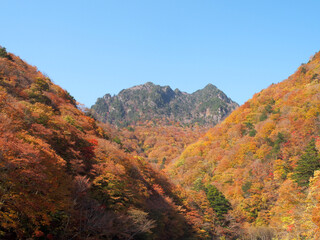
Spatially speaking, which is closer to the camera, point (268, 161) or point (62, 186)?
point (62, 186)

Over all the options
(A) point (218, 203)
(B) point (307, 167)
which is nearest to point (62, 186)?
(B) point (307, 167)

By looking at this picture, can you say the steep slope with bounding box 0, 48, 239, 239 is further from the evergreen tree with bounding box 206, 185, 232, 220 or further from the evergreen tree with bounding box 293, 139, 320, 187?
the evergreen tree with bounding box 293, 139, 320, 187

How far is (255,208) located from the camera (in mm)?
53781

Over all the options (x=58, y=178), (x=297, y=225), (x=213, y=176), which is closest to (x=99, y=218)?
(x=58, y=178)

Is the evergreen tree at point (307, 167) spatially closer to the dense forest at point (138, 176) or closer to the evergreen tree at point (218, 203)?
the dense forest at point (138, 176)

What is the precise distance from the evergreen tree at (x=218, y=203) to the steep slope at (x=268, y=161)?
218 cm

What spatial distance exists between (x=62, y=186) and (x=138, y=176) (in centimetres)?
1846

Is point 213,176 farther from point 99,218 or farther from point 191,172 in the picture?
point 99,218

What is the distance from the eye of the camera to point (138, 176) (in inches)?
1382

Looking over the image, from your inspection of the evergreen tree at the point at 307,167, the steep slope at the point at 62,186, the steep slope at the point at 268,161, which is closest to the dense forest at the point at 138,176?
the steep slope at the point at 62,186

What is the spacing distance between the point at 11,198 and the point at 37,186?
1.50 meters

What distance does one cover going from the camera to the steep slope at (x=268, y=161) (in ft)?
138

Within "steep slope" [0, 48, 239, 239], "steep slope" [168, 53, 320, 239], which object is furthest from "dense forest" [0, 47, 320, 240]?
"steep slope" [168, 53, 320, 239]

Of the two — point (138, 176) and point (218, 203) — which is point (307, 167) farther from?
point (138, 176)
